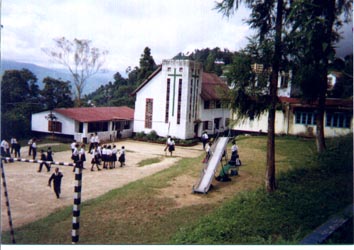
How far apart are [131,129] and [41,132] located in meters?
1.70

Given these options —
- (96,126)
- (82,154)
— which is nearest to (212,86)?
(96,126)

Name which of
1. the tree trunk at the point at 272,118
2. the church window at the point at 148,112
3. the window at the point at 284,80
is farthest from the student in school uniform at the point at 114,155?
the window at the point at 284,80

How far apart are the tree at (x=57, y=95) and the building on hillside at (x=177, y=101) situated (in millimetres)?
1312

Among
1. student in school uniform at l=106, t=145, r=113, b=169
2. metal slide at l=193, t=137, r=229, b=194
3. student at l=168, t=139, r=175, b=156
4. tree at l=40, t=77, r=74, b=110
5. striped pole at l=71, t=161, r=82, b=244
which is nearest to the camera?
striped pole at l=71, t=161, r=82, b=244

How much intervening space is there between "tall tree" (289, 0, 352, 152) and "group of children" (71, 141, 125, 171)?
3.93m

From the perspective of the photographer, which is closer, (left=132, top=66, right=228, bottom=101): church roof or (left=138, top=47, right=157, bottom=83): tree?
(left=138, top=47, right=157, bottom=83): tree

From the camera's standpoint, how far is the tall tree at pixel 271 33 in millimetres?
6395

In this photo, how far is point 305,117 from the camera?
21.7ft

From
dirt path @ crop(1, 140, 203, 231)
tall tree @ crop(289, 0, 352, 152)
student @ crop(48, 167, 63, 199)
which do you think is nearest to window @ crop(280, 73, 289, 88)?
tall tree @ crop(289, 0, 352, 152)

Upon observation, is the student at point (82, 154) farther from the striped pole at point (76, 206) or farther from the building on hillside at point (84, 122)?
the striped pole at point (76, 206)

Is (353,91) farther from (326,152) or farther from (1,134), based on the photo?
(1,134)

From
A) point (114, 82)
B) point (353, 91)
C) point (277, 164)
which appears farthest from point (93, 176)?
point (353, 91)

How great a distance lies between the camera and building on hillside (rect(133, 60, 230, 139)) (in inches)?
259

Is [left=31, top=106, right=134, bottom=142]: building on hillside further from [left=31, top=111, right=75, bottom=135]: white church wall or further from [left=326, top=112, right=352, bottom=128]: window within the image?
[left=326, top=112, right=352, bottom=128]: window
